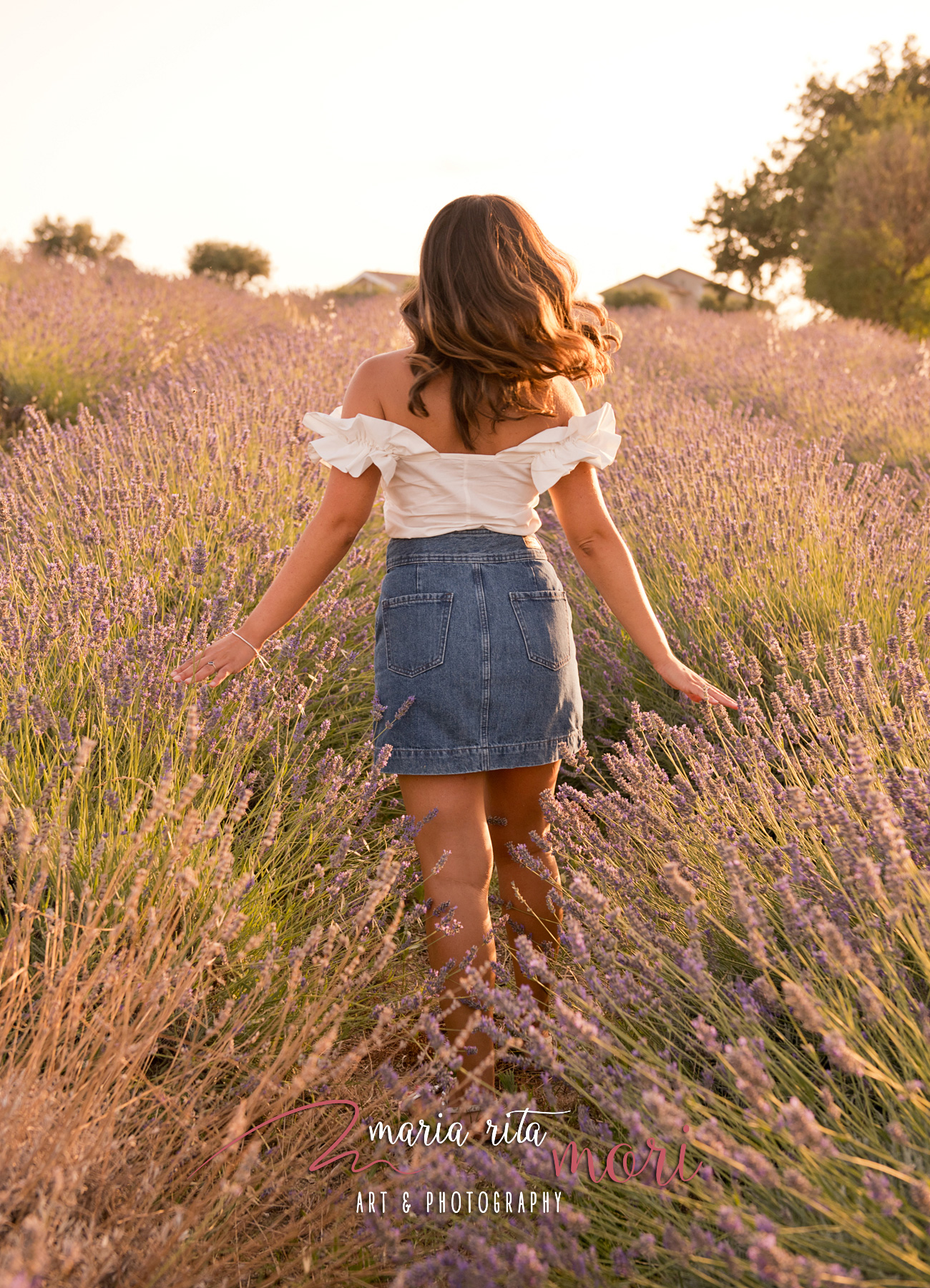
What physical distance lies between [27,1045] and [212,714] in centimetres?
76

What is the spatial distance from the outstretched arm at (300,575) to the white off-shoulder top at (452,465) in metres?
0.05

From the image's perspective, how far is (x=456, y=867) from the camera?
1.93 meters

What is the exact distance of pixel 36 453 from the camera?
3748 millimetres

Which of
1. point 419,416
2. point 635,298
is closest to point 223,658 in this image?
point 419,416

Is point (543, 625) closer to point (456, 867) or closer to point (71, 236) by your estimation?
point (456, 867)

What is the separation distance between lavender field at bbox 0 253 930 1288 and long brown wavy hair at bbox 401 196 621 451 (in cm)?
82

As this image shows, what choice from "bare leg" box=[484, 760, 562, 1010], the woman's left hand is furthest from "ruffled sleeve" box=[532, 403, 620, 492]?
"bare leg" box=[484, 760, 562, 1010]

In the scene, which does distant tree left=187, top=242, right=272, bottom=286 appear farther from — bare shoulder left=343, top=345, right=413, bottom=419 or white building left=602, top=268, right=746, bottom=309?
bare shoulder left=343, top=345, right=413, bottom=419

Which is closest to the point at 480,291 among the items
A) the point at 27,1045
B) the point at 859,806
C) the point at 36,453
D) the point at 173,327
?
the point at 859,806

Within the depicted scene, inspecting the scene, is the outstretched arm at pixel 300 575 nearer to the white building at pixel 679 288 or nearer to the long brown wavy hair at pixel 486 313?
the long brown wavy hair at pixel 486 313

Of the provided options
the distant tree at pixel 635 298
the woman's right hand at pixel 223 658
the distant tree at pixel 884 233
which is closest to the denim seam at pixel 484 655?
the woman's right hand at pixel 223 658

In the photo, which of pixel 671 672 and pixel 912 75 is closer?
pixel 671 672

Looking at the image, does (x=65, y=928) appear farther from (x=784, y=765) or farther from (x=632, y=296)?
(x=632, y=296)

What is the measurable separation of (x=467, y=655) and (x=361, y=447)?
1.54 feet
